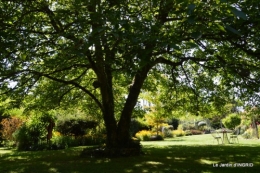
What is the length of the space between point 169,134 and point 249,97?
19.1 meters

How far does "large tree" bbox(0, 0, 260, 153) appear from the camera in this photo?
392cm

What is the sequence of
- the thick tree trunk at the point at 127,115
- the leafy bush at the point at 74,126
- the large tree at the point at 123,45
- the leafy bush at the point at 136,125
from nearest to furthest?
the large tree at the point at 123,45 → the thick tree trunk at the point at 127,115 → the leafy bush at the point at 74,126 → the leafy bush at the point at 136,125

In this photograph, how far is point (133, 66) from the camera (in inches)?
201

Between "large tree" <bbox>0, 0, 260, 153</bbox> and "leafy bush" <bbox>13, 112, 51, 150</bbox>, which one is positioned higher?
"large tree" <bbox>0, 0, 260, 153</bbox>

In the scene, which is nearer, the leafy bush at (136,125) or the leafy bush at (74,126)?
the leafy bush at (74,126)

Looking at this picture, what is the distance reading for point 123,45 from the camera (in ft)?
17.2

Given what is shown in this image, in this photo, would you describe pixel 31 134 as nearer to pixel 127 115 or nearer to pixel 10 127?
pixel 10 127

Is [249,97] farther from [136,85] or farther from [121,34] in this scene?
[121,34]

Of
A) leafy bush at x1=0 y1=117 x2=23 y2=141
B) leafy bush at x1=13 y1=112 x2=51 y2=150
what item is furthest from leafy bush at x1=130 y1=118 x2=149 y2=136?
leafy bush at x1=0 y1=117 x2=23 y2=141

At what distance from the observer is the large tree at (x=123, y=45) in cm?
392

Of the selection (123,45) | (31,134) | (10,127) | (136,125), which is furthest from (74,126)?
(123,45)

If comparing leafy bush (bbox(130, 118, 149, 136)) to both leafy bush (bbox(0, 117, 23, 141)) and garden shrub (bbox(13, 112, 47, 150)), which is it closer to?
garden shrub (bbox(13, 112, 47, 150))

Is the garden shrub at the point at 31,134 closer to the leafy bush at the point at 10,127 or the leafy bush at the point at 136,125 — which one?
the leafy bush at the point at 10,127

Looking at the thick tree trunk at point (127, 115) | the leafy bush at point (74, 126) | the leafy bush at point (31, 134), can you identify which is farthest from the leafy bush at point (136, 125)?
the thick tree trunk at point (127, 115)
